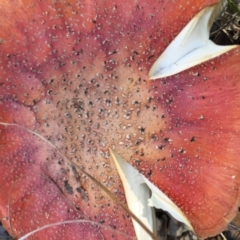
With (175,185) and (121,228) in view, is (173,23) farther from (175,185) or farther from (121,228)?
(121,228)

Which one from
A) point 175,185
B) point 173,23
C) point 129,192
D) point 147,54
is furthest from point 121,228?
point 173,23

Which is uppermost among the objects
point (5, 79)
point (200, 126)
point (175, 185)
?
point (5, 79)

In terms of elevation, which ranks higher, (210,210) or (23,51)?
(23,51)

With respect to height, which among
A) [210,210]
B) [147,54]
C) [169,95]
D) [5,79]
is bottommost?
[210,210]

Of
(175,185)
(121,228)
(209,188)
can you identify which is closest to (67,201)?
(121,228)

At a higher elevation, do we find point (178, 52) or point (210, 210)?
point (178, 52)

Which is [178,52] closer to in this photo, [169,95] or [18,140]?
[169,95]
